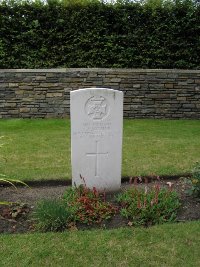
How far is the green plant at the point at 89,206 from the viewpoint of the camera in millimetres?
3904

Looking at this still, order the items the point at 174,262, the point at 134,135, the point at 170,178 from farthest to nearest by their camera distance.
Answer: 1. the point at 134,135
2. the point at 170,178
3. the point at 174,262

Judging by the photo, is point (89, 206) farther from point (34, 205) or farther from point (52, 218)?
point (34, 205)

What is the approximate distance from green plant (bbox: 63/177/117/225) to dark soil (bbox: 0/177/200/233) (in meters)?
0.08

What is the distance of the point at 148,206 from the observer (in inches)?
156

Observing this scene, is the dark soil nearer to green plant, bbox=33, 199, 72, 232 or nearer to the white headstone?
green plant, bbox=33, 199, 72, 232

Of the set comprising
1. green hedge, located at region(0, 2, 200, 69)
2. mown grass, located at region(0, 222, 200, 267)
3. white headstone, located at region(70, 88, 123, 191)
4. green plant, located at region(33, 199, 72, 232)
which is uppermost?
green hedge, located at region(0, 2, 200, 69)

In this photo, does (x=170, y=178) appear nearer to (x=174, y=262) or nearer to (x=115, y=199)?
(x=115, y=199)

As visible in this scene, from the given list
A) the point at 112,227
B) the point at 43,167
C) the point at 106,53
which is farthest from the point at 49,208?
the point at 106,53

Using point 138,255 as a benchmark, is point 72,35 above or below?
above

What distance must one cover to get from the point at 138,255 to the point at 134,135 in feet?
16.0

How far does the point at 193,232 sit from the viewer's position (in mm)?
3631

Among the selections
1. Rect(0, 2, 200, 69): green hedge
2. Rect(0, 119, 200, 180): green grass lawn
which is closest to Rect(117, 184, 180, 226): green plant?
Rect(0, 119, 200, 180): green grass lawn

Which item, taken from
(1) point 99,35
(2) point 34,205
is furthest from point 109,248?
(1) point 99,35

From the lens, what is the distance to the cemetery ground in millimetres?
3250
